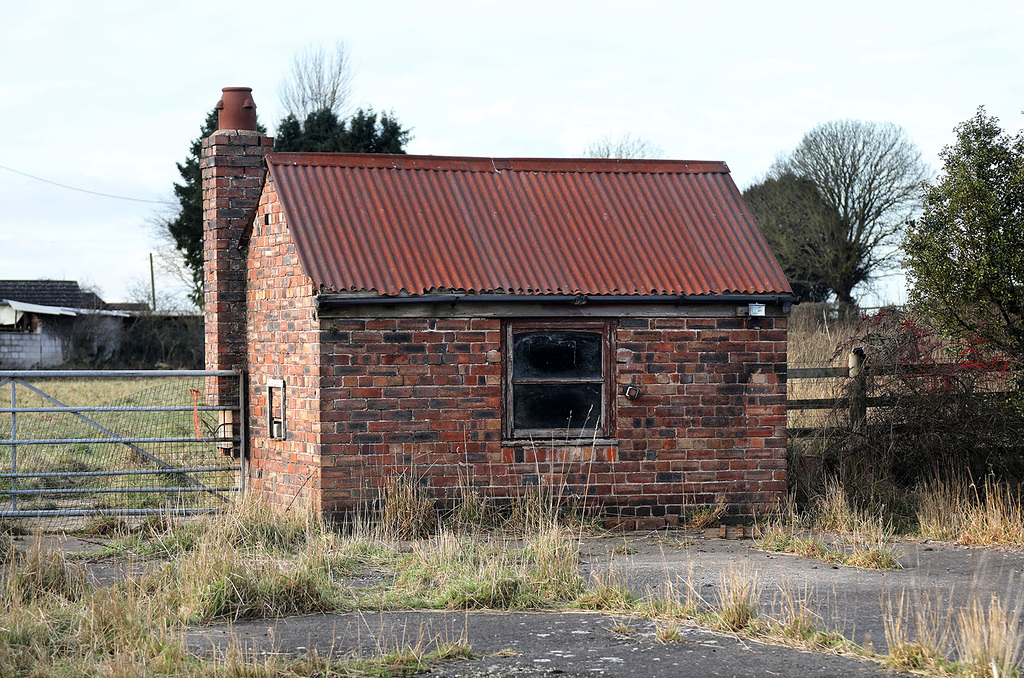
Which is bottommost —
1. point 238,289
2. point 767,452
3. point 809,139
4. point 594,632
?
point 594,632

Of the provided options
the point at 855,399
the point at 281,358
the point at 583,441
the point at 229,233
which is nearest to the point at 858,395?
the point at 855,399

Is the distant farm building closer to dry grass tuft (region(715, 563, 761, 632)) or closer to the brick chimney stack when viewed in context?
the brick chimney stack

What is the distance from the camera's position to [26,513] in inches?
468

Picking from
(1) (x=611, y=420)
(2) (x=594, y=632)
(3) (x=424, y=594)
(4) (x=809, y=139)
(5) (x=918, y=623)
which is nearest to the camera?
(5) (x=918, y=623)

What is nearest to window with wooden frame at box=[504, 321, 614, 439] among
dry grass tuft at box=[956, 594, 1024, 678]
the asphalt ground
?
the asphalt ground

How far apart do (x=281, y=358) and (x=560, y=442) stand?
123 inches

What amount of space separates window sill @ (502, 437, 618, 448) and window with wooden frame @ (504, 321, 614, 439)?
0.05 meters

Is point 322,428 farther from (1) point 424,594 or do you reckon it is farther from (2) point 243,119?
(2) point 243,119

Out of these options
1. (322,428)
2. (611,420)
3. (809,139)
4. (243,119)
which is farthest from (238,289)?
(809,139)

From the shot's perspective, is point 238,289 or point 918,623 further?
point 238,289

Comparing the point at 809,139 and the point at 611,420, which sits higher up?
the point at 809,139

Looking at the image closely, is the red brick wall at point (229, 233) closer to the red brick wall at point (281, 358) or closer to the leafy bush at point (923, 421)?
the red brick wall at point (281, 358)

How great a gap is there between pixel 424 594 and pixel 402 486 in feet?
9.12

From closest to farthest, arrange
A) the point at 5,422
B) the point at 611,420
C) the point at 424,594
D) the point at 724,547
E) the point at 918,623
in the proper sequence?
the point at 918,623 → the point at 424,594 → the point at 724,547 → the point at 611,420 → the point at 5,422
